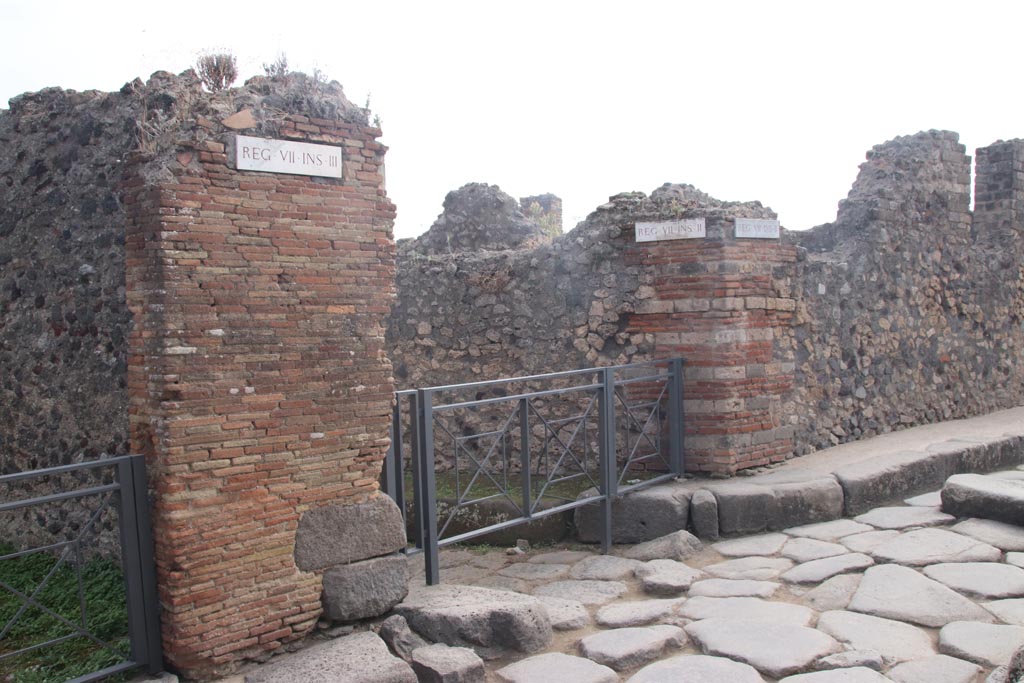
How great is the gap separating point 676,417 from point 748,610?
226cm

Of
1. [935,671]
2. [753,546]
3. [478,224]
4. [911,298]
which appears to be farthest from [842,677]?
[478,224]

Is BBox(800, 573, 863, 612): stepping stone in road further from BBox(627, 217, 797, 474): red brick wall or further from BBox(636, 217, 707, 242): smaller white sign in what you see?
BBox(636, 217, 707, 242): smaller white sign

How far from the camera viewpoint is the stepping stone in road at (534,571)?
18.6 feet

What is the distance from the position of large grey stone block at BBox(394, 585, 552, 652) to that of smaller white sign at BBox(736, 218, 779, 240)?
11.7 ft

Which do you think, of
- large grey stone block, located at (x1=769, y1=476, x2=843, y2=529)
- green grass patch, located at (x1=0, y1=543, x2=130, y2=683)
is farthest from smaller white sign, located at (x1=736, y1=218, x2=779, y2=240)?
green grass patch, located at (x1=0, y1=543, x2=130, y2=683)

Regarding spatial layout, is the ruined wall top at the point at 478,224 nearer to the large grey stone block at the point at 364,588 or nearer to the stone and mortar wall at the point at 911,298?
the stone and mortar wall at the point at 911,298

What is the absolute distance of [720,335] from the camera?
6699 millimetres

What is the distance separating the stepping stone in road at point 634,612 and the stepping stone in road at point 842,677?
37.2 inches

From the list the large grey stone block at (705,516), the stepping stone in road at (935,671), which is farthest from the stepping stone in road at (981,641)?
the large grey stone block at (705,516)

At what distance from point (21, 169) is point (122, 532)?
2.29 m

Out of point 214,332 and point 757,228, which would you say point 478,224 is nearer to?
point 757,228

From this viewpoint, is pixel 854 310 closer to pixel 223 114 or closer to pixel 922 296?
pixel 922 296

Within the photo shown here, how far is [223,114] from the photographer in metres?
4.02

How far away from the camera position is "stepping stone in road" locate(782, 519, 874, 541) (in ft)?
19.1
